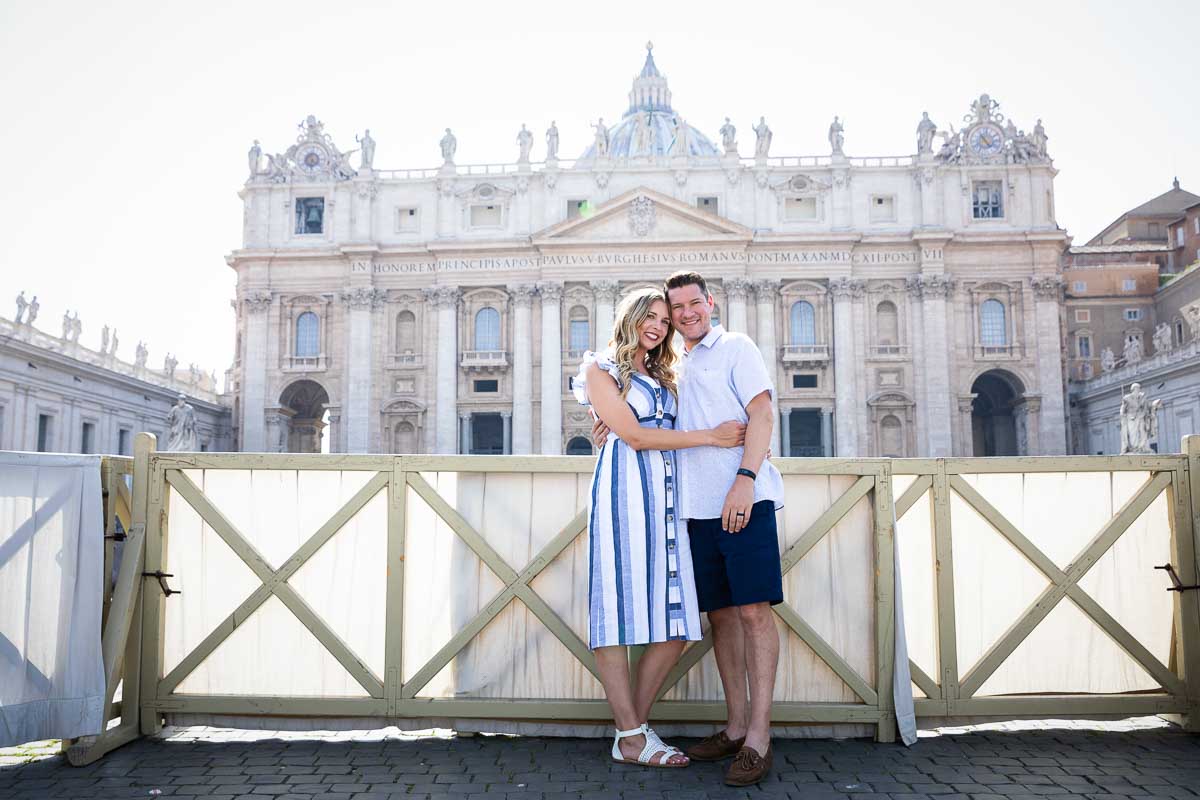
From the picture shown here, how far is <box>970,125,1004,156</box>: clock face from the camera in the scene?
4288 centimetres

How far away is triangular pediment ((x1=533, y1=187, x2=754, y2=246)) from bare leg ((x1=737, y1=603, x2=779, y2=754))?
38.1 metres

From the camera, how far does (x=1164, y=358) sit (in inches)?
1314

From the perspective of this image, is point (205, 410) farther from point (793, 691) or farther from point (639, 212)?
point (793, 691)

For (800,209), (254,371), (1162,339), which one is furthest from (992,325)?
(254,371)

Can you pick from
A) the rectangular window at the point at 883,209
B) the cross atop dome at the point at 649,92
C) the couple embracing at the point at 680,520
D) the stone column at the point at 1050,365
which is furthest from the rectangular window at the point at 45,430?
the cross atop dome at the point at 649,92

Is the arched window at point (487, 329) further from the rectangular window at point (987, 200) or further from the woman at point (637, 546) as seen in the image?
the woman at point (637, 546)

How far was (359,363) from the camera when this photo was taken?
42438mm

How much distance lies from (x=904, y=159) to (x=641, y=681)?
141 ft

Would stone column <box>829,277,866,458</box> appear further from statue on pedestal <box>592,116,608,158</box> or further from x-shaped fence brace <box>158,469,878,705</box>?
x-shaped fence brace <box>158,469,878,705</box>

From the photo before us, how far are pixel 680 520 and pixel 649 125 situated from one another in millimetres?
70386

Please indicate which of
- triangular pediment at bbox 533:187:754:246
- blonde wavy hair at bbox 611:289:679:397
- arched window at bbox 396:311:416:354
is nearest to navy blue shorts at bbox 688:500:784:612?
blonde wavy hair at bbox 611:289:679:397

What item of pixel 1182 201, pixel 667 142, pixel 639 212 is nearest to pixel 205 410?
pixel 639 212

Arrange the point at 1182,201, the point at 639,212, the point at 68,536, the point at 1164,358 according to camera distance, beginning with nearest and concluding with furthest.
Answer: the point at 68,536 < the point at 1164,358 < the point at 639,212 < the point at 1182,201

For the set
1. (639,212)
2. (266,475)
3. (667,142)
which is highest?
(667,142)
